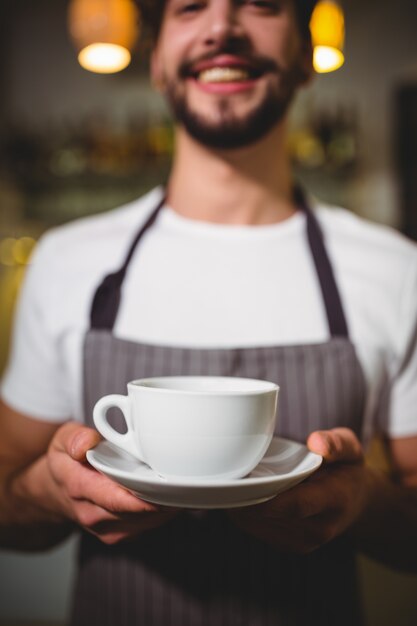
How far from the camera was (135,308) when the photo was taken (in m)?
1.04

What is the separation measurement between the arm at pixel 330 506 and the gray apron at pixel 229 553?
3.9 inches

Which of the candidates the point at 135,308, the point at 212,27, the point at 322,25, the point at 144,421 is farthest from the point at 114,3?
the point at 144,421

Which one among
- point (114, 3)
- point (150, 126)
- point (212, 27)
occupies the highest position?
point (114, 3)

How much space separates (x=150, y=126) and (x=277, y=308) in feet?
8.40

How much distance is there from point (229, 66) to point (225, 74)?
0.04ft

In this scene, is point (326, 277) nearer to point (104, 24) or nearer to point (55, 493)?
point (55, 493)

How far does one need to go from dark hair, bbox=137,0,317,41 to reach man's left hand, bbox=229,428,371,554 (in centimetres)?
77

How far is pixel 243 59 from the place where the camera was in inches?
38.5

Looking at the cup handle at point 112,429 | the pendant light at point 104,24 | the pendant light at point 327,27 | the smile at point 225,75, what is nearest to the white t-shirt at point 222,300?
the smile at point 225,75

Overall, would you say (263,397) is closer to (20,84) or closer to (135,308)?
(135,308)

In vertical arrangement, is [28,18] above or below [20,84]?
above

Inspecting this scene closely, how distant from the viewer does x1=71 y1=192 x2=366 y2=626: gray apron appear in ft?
2.97

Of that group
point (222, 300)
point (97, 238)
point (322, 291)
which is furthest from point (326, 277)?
point (97, 238)

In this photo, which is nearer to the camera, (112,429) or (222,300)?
(112,429)
